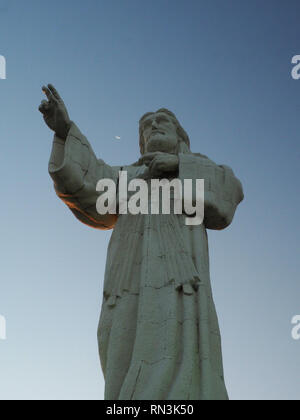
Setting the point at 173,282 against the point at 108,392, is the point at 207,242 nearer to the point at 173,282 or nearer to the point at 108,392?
the point at 173,282

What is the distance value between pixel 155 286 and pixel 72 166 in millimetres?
2294

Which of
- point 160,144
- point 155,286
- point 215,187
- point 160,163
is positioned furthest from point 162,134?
point 155,286

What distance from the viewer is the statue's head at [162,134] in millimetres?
10453

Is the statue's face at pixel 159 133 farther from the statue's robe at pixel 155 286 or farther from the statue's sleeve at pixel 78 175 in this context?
the statue's sleeve at pixel 78 175

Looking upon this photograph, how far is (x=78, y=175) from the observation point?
31.2 ft

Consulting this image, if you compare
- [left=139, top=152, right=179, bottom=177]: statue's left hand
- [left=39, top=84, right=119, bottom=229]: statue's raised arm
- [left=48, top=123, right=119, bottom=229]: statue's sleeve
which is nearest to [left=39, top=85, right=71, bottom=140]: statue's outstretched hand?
[left=39, top=84, right=119, bottom=229]: statue's raised arm

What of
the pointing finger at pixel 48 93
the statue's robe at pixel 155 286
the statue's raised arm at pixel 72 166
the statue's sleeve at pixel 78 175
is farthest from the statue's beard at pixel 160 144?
the pointing finger at pixel 48 93

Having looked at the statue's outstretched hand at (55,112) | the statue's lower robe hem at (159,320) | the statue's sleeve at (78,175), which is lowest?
the statue's lower robe hem at (159,320)

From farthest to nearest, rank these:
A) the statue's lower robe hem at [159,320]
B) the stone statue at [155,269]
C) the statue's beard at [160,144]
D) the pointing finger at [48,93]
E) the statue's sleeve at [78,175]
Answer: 1. the statue's beard at [160,144]
2. the pointing finger at [48,93]
3. the statue's sleeve at [78,175]
4. the stone statue at [155,269]
5. the statue's lower robe hem at [159,320]

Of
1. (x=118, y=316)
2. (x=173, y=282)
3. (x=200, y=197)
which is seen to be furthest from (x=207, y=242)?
(x=118, y=316)

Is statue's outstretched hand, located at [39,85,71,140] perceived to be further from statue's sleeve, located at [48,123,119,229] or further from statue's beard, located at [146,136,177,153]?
statue's beard, located at [146,136,177,153]

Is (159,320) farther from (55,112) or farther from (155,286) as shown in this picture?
(55,112)

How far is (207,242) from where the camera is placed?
961cm
